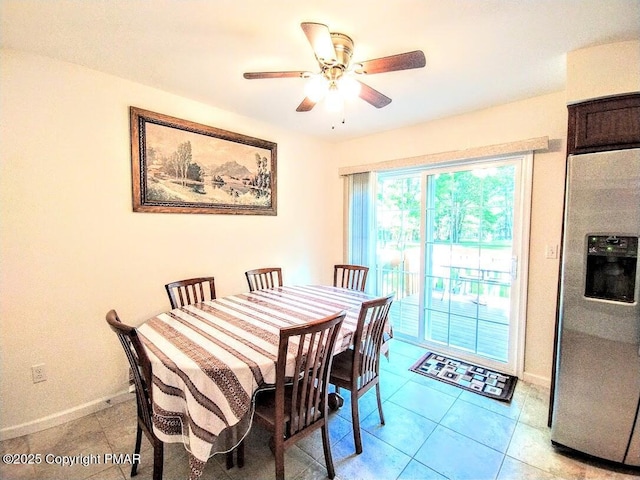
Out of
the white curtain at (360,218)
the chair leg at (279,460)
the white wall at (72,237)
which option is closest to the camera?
the chair leg at (279,460)

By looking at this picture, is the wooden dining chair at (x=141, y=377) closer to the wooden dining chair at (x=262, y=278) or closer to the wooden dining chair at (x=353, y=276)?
the wooden dining chair at (x=262, y=278)

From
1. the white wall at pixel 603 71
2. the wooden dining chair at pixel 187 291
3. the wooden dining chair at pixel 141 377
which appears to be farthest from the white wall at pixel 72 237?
the white wall at pixel 603 71

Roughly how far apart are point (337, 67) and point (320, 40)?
0.88ft

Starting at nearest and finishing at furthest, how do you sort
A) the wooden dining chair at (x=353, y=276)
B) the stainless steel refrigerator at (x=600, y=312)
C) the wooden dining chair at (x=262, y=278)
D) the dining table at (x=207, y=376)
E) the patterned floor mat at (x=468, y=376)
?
the dining table at (x=207, y=376) < the stainless steel refrigerator at (x=600, y=312) < the patterned floor mat at (x=468, y=376) < the wooden dining chair at (x=262, y=278) < the wooden dining chair at (x=353, y=276)

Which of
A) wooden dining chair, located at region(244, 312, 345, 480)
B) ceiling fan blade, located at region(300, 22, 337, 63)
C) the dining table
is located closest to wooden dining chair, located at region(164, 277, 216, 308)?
the dining table

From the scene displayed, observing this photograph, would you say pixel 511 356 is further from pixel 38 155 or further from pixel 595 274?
pixel 38 155

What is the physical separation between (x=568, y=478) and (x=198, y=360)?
2.12 meters

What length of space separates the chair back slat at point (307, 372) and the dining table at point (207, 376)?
93mm

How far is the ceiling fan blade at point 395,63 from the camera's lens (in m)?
1.36

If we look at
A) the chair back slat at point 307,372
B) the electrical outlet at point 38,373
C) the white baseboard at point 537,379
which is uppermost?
the chair back slat at point 307,372

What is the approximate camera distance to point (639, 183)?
1474 mm

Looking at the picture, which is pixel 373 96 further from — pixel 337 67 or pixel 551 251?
pixel 551 251

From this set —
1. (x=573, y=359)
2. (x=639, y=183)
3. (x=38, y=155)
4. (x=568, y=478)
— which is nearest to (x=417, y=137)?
(x=639, y=183)

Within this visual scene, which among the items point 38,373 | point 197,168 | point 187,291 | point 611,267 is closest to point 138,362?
point 187,291
